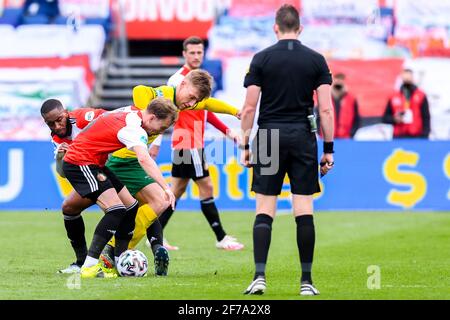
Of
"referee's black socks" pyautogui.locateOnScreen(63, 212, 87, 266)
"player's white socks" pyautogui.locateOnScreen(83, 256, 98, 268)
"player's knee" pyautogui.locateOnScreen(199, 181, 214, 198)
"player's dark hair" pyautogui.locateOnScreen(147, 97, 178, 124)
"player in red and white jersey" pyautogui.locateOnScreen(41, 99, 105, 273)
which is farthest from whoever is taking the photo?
"player's knee" pyautogui.locateOnScreen(199, 181, 214, 198)

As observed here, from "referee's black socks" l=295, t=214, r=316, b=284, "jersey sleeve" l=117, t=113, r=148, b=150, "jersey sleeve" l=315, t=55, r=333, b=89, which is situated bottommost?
"referee's black socks" l=295, t=214, r=316, b=284

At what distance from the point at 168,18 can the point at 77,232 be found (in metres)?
16.0

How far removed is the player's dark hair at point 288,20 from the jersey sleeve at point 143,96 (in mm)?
2129

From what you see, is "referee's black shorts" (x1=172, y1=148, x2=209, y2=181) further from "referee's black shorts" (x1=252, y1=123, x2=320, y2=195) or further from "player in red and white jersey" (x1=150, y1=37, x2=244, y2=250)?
"referee's black shorts" (x1=252, y1=123, x2=320, y2=195)

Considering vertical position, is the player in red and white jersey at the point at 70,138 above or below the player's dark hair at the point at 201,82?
below

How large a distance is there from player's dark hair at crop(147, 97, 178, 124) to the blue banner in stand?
369 inches

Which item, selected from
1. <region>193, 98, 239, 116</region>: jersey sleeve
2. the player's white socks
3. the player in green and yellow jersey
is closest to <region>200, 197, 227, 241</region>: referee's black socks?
<region>193, 98, 239, 116</region>: jersey sleeve

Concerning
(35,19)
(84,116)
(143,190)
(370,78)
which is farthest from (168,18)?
(84,116)

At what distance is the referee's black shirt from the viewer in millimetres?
8344

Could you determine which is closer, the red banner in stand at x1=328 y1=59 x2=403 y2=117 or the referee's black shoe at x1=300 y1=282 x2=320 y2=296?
the referee's black shoe at x1=300 y1=282 x2=320 y2=296

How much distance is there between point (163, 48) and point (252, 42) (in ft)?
11.2

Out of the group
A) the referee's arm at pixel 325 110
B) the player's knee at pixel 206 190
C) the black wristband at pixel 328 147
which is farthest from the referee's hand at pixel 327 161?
the player's knee at pixel 206 190

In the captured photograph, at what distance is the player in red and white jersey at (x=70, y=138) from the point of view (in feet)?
33.1

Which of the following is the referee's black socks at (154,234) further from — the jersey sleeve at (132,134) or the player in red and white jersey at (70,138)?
the jersey sleeve at (132,134)
